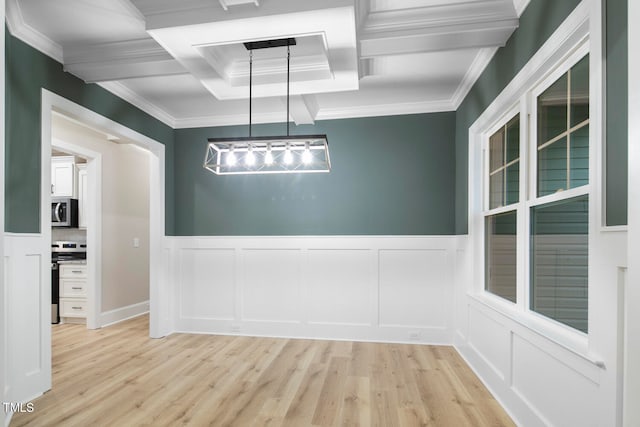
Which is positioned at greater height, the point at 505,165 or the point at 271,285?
the point at 505,165

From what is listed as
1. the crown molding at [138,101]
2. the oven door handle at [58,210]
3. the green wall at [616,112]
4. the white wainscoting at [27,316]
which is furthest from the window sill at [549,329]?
the oven door handle at [58,210]

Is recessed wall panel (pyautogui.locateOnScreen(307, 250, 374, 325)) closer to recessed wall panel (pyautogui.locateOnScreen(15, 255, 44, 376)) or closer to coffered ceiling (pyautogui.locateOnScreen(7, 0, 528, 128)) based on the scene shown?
coffered ceiling (pyautogui.locateOnScreen(7, 0, 528, 128))

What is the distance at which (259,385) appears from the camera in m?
3.02

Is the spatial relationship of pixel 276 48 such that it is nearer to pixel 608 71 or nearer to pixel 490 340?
pixel 608 71

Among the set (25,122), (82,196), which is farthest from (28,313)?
(82,196)

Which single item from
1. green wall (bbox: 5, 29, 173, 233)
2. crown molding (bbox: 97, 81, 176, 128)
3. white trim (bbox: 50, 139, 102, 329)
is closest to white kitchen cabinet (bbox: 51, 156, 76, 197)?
white trim (bbox: 50, 139, 102, 329)

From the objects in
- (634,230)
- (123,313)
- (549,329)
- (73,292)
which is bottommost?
(123,313)

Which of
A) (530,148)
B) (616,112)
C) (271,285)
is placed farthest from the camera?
A: (271,285)

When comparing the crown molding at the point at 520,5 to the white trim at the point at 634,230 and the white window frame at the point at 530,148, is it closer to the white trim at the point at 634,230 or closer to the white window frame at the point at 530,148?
the white window frame at the point at 530,148

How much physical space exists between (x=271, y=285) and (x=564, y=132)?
11.1 feet

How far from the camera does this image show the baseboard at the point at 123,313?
5031 mm

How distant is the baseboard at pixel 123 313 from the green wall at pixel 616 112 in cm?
556

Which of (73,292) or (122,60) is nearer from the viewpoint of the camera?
(122,60)

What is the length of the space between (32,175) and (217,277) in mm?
2310
